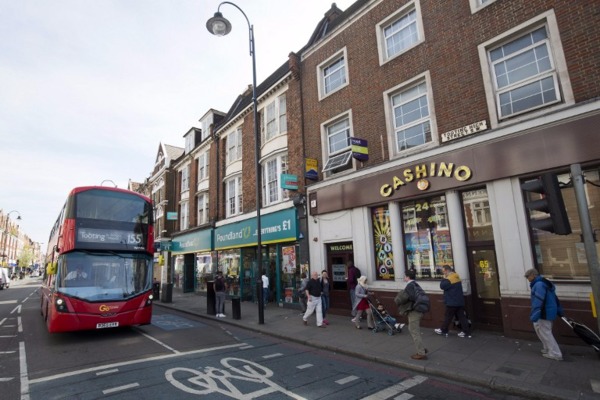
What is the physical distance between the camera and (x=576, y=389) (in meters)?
4.62

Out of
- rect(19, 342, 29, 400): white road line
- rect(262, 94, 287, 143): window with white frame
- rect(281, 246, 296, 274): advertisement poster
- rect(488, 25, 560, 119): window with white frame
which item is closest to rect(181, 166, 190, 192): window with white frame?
rect(262, 94, 287, 143): window with white frame

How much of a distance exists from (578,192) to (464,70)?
595 centimetres

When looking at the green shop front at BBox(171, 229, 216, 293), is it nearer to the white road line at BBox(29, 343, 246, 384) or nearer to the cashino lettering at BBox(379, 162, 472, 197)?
the white road line at BBox(29, 343, 246, 384)

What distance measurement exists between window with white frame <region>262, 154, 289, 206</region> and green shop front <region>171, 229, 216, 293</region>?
22.3ft

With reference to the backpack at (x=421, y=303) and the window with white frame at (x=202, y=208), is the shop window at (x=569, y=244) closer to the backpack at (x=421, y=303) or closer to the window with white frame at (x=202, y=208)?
the backpack at (x=421, y=303)

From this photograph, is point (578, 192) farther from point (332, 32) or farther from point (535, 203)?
point (332, 32)

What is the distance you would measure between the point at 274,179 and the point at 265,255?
3.92 m

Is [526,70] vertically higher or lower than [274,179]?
higher

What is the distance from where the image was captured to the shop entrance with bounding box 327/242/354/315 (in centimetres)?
1198

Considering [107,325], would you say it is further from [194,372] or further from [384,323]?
[384,323]

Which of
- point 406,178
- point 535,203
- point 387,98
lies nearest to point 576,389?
point 535,203

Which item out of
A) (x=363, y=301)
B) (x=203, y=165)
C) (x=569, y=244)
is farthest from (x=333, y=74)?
(x=203, y=165)

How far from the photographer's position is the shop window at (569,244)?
7020 millimetres

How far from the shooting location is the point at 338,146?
13.2m
